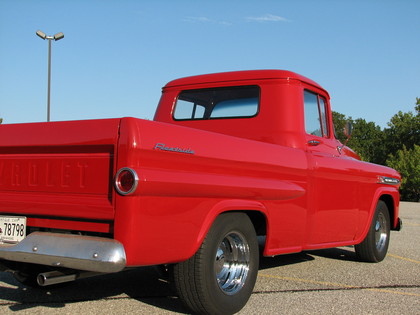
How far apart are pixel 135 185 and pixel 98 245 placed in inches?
16.8

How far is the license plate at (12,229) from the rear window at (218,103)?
2.56 metres

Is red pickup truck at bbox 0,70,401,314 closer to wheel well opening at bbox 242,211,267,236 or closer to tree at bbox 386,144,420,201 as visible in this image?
wheel well opening at bbox 242,211,267,236

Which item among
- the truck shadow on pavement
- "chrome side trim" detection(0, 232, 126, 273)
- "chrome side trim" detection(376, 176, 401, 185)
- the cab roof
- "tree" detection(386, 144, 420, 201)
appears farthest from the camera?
"tree" detection(386, 144, 420, 201)

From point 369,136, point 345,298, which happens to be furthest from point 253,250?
point 369,136

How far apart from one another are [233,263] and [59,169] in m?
1.47

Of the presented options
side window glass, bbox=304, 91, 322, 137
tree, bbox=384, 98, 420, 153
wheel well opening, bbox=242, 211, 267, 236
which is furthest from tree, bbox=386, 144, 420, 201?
wheel well opening, bbox=242, 211, 267, 236

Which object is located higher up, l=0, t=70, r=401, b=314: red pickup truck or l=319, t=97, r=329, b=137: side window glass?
l=319, t=97, r=329, b=137: side window glass

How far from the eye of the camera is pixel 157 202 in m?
3.17

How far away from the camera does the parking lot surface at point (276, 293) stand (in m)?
3.97

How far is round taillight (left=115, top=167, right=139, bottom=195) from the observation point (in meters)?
3.01

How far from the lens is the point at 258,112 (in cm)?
524

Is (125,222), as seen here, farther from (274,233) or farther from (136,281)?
(136,281)

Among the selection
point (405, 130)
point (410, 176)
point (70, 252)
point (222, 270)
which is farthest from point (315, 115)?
point (405, 130)

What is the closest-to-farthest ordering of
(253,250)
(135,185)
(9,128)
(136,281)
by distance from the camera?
1. (135,185)
2. (9,128)
3. (253,250)
4. (136,281)
